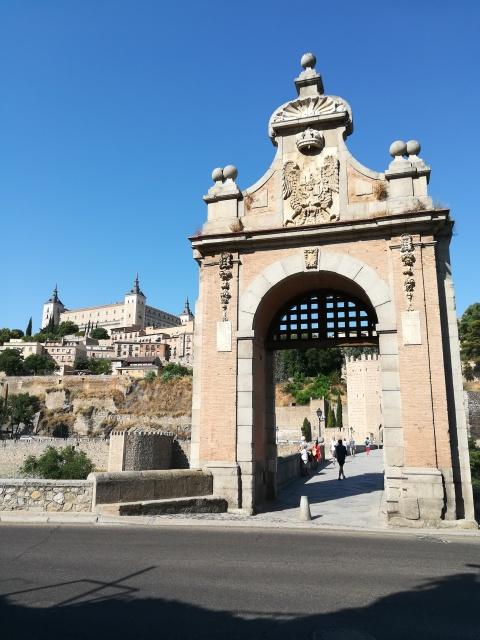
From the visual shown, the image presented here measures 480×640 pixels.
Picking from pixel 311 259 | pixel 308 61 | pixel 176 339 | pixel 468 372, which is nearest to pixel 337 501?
pixel 311 259

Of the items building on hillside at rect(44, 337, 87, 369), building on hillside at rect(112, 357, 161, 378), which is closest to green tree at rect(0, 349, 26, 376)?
building on hillside at rect(44, 337, 87, 369)

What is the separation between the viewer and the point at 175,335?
479 feet

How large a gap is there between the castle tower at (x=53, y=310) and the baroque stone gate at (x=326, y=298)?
558 feet

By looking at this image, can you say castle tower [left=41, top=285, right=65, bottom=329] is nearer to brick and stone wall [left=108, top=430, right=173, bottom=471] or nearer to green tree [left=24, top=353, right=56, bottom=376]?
green tree [left=24, top=353, right=56, bottom=376]

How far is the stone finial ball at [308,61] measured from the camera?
14.4 metres

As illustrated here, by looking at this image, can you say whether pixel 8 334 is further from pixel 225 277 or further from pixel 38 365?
pixel 225 277

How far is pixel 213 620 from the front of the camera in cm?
455

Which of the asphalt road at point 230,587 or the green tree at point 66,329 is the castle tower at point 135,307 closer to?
the green tree at point 66,329

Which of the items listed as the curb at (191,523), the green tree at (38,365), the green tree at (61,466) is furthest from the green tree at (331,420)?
the green tree at (38,365)

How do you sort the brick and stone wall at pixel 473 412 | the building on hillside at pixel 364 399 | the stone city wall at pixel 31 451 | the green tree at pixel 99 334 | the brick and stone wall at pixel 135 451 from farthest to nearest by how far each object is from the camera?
the green tree at pixel 99 334
the building on hillside at pixel 364 399
the stone city wall at pixel 31 451
the brick and stone wall at pixel 473 412
the brick and stone wall at pixel 135 451

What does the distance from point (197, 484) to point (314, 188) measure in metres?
8.24

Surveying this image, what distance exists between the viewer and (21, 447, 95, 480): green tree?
4041 centimetres

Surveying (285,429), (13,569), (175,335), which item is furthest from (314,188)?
(175,335)

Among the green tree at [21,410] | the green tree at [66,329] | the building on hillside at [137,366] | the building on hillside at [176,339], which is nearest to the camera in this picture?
the green tree at [21,410]
